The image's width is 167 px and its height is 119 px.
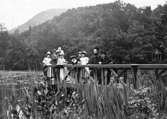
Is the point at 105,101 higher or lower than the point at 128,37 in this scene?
lower

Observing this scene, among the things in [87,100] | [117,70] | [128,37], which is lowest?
[87,100]

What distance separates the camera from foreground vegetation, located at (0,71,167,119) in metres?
2.30

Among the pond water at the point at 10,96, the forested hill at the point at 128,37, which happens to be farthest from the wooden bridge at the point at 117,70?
the forested hill at the point at 128,37

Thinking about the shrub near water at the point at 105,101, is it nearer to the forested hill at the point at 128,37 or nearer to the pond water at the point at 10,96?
the pond water at the point at 10,96

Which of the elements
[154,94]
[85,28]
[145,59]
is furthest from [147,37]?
[154,94]

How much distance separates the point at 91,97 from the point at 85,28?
48.7 m

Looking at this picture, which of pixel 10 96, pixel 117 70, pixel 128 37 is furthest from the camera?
pixel 128 37

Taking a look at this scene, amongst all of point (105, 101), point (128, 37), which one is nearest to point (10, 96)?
point (105, 101)

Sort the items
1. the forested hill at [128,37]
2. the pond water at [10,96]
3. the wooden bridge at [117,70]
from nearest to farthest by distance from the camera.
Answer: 1. the pond water at [10,96]
2. the wooden bridge at [117,70]
3. the forested hill at [128,37]

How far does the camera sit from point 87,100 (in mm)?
2617

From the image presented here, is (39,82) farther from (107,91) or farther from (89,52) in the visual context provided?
(89,52)

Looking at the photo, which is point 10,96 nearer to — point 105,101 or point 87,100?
point 87,100

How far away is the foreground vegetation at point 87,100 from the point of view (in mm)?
2299

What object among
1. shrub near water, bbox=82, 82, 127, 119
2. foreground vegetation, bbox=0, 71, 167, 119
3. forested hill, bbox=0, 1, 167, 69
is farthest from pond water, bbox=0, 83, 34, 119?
forested hill, bbox=0, 1, 167, 69
